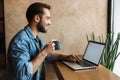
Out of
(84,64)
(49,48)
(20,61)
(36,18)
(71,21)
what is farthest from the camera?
(71,21)

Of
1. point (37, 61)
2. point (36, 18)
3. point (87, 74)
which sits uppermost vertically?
point (36, 18)

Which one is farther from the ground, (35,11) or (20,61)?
(35,11)

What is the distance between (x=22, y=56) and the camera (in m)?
1.72

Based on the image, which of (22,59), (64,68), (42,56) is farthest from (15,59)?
(64,68)

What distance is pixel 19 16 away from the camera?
2.88 metres

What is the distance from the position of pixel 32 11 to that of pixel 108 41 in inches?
53.4

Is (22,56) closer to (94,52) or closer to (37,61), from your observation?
(37,61)

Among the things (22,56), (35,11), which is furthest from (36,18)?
(22,56)

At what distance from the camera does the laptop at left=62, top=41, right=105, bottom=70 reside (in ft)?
6.50

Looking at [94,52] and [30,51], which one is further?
[94,52]

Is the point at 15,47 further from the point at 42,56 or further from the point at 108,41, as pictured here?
the point at 108,41

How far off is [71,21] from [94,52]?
1.00 m

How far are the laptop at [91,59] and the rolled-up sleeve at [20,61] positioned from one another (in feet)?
1.44

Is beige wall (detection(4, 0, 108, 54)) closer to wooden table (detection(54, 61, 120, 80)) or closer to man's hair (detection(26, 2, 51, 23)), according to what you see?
man's hair (detection(26, 2, 51, 23))
